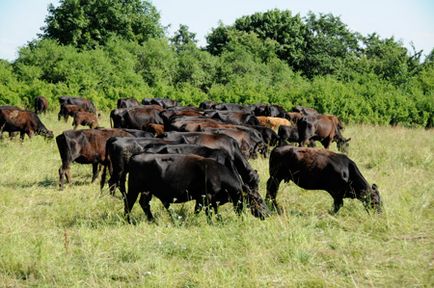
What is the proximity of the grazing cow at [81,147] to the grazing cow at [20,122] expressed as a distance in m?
5.17

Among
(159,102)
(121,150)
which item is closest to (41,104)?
(159,102)

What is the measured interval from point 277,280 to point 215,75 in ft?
118

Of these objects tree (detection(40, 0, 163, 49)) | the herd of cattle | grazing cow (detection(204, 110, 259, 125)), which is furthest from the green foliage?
the herd of cattle

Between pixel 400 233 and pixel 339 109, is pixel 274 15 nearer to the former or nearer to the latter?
pixel 339 109

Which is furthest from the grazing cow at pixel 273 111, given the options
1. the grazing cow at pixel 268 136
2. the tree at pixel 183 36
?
the tree at pixel 183 36

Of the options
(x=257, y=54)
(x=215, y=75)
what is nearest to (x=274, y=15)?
(x=257, y=54)

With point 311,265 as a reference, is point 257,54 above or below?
above

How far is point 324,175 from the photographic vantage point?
355 inches

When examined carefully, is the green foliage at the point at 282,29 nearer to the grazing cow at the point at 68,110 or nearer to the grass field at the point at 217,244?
the grazing cow at the point at 68,110

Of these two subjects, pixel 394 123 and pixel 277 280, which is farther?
pixel 394 123

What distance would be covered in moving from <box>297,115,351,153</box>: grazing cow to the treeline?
10.7 m

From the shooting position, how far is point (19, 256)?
598 centimetres

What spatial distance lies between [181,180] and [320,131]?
10296mm

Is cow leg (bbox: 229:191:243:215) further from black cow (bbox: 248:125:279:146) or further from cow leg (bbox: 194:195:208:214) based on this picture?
black cow (bbox: 248:125:279:146)
